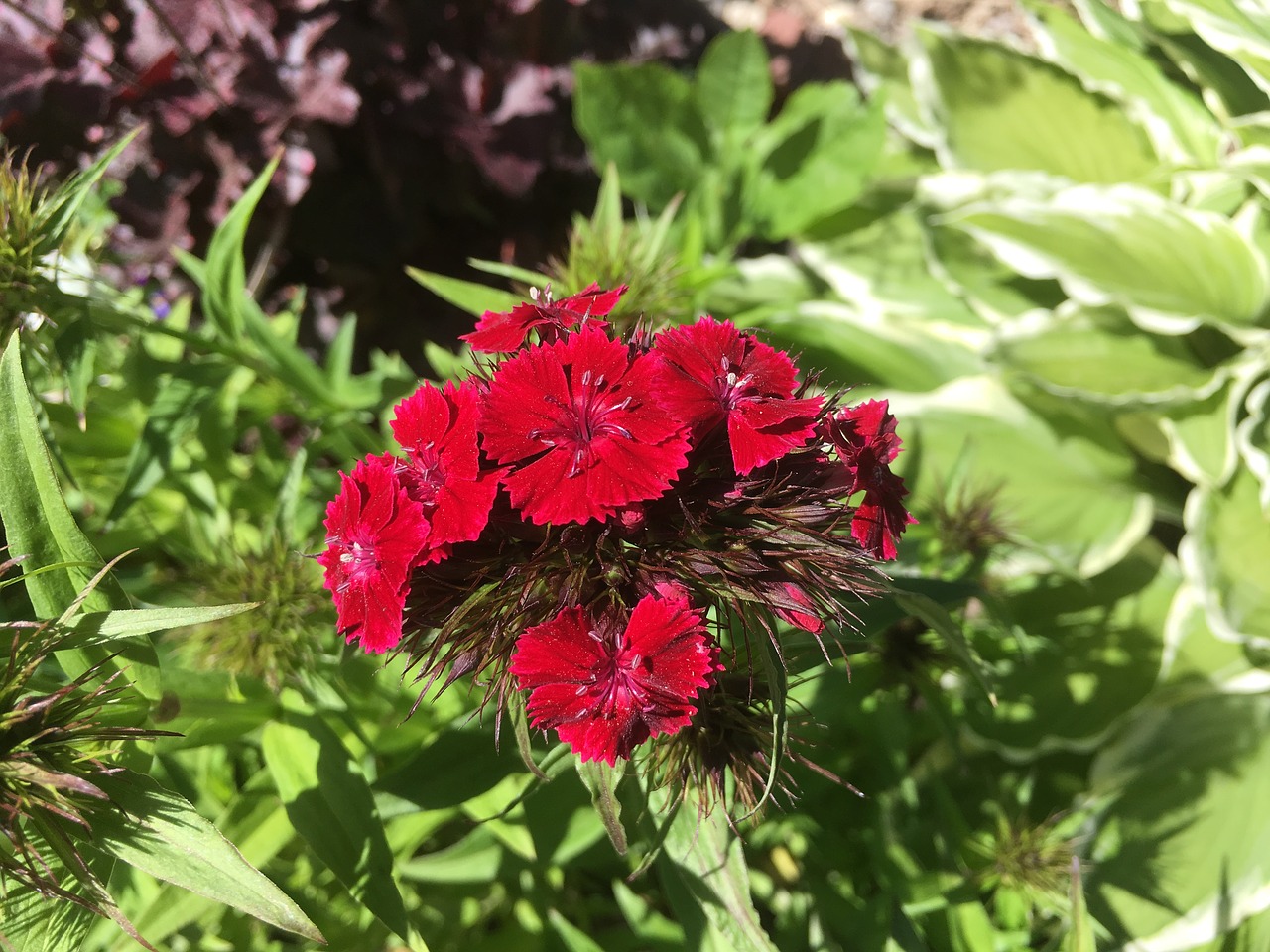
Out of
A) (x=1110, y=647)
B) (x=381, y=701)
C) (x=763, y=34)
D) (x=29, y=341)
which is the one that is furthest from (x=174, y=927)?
(x=763, y=34)

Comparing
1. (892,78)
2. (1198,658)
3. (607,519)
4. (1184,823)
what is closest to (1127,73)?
(892,78)

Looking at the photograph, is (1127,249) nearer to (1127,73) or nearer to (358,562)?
(1127,73)

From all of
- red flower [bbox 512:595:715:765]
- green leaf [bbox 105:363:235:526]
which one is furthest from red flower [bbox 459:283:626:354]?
green leaf [bbox 105:363:235:526]

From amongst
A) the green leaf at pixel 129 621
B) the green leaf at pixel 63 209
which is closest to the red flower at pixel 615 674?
the green leaf at pixel 129 621

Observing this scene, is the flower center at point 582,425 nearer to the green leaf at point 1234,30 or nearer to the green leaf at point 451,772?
the green leaf at point 451,772

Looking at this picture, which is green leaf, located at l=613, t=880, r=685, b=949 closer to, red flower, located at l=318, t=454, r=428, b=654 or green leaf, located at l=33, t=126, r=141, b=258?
red flower, located at l=318, t=454, r=428, b=654
